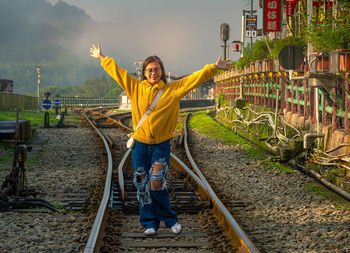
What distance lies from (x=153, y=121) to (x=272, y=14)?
2481 centimetres

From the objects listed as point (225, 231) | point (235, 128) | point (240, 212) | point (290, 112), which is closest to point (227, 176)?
point (240, 212)

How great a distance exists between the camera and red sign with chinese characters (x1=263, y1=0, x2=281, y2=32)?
92.4ft

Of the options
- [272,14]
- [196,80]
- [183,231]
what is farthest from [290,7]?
[183,231]

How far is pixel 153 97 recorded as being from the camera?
5.04m

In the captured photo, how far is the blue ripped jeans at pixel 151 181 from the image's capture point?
5047 mm

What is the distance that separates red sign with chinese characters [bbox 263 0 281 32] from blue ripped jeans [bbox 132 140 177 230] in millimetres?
24308

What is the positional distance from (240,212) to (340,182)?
7.63 feet

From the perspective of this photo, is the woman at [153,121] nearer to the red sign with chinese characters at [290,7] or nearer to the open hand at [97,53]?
the open hand at [97,53]

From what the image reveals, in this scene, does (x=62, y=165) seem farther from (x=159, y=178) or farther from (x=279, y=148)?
(x=159, y=178)

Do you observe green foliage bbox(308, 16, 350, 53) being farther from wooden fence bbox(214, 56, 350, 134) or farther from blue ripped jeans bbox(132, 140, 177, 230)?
blue ripped jeans bbox(132, 140, 177, 230)

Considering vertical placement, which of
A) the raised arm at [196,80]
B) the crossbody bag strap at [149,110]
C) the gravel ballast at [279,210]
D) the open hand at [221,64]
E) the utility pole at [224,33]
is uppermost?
the utility pole at [224,33]

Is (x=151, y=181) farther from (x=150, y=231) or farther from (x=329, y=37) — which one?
(x=329, y=37)

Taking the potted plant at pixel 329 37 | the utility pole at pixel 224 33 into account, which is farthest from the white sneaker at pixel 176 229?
the utility pole at pixel 224 33

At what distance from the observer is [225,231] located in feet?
17.1
